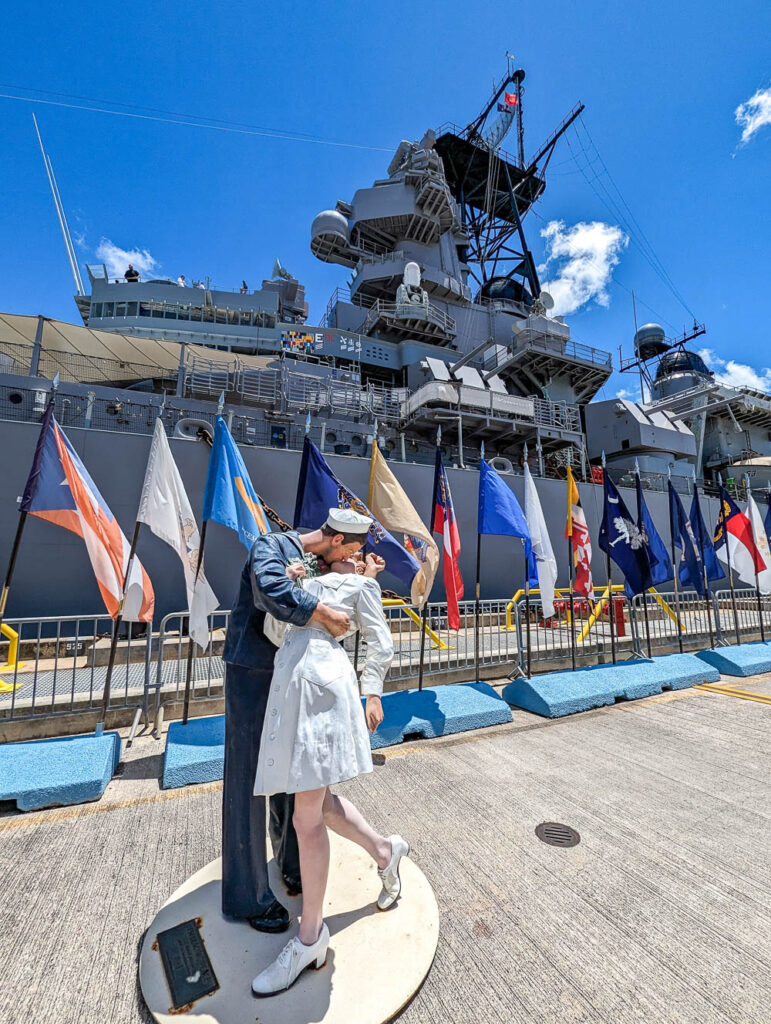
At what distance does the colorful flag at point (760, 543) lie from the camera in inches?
378

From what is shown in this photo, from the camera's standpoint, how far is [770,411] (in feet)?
83.8

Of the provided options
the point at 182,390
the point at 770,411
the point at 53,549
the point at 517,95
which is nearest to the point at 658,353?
the point at 770,411

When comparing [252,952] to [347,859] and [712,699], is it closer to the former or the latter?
[347,859]

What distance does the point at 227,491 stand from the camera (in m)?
4.63

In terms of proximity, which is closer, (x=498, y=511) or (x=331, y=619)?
(x=331, y=619)

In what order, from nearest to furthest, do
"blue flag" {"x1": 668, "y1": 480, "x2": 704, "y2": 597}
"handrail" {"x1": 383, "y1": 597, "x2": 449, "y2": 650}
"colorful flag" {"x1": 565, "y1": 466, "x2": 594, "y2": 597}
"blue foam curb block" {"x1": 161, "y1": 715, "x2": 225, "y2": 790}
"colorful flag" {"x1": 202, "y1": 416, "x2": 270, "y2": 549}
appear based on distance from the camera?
"blue foam curb block" {"x1": 161, "y1": 715, "x2": 225, "y2": 790}
"colorful flag" {"x1": 202, "y1": 416, "x2": 270, "y2": 549}
"handrail" {"x1": 383, "y1": 597, "x2": 449, "y2": 650}
"colorful flag" {"x1": 565, "y1": 466, "x2": 594, "y2": 597}
"blue flag" {"x1": 668, "y1": 480, "x2": 704, "y2": 597}

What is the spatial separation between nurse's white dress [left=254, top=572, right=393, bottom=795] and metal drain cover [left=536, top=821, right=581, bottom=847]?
5.97 ft

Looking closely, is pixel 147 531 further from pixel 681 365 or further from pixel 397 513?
pixel 681 365

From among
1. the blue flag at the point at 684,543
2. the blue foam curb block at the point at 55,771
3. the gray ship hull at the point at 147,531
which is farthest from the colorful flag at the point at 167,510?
the blue flag at the point at 684,543

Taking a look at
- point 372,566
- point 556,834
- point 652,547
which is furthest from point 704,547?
point 372,566

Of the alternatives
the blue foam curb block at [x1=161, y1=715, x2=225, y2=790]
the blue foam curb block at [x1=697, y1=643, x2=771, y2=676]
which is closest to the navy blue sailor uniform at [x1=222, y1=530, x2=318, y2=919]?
the blue foam curb block at [x1=161, y1=715, x2=225, y2=790]

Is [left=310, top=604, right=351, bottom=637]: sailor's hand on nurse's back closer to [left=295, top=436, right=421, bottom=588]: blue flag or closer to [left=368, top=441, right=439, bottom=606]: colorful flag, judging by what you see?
[left=368, top=441, right=439, bottom=606]: colorful flag

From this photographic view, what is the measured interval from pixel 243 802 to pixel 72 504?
3.87 m

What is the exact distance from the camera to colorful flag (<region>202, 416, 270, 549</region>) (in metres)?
4.53
